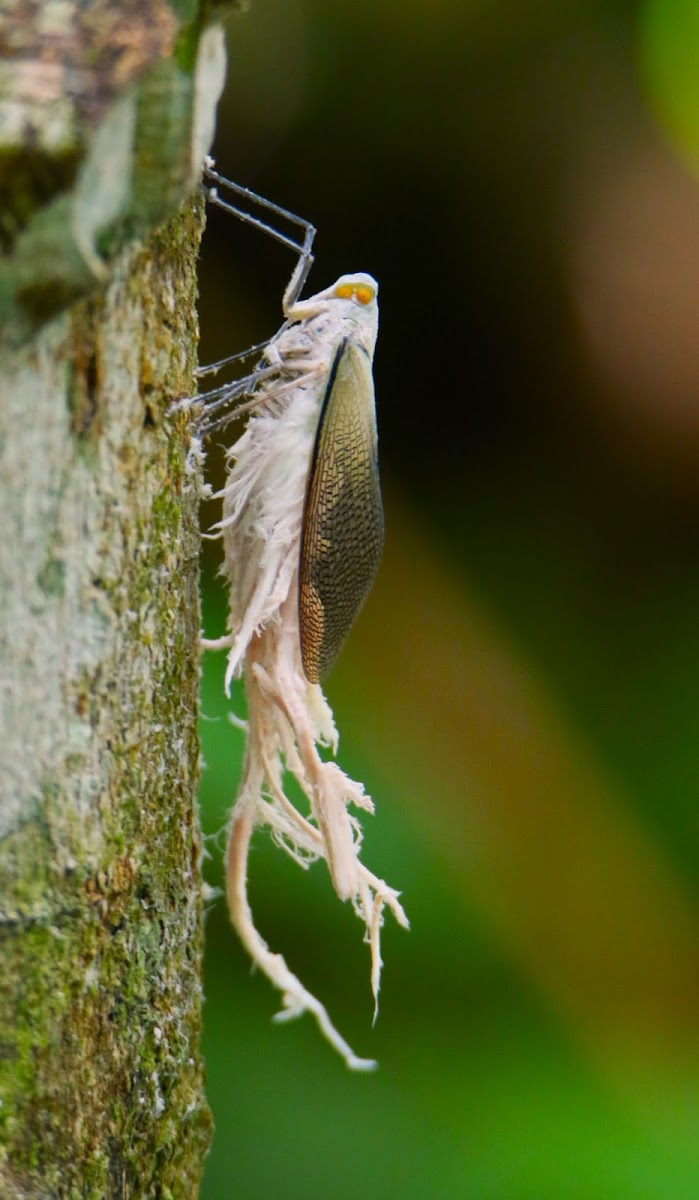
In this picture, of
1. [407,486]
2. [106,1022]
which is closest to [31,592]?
[106,1022]

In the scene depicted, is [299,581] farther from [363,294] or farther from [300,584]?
[363,294]

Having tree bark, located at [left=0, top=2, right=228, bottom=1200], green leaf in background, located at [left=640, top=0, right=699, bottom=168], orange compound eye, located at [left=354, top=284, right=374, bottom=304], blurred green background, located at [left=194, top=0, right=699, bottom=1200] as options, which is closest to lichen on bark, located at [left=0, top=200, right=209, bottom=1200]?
tree bark, located at [left=0, top=2, right=228, bottom=1200]

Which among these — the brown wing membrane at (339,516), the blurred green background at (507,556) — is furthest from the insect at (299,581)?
the blurred green background at (507,556)

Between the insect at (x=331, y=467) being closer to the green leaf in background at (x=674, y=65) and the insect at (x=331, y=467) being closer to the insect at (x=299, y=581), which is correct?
A: the insect at (x=299, y=581)

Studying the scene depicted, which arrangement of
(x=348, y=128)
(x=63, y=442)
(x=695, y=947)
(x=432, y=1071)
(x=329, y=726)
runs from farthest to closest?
(x=695, y=947)
(x=348, y=128)
(x=432, y=1071)
(x=329, y=726)
(x=63, y=442)

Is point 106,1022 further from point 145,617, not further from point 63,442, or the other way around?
point 63,442

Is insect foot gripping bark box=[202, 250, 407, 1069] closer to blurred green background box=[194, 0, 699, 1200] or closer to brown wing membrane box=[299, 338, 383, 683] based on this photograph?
brown wing membrane box=[299, 338, 383, 683]

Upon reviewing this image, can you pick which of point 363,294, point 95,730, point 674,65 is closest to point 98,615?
point 95,730
